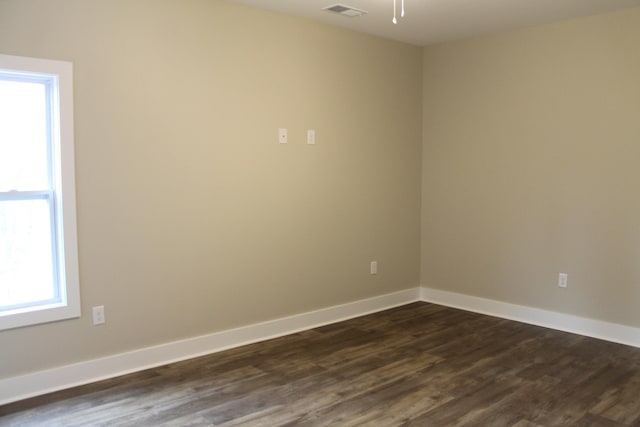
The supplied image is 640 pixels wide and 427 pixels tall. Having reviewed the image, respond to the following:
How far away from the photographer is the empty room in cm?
293

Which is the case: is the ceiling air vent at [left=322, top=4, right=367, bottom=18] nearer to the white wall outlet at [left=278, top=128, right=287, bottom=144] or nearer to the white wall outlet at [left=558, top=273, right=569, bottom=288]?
the white wall outlet at [left=278, top=128, right=287, bottom=144]

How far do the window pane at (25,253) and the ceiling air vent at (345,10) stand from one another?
228 cm

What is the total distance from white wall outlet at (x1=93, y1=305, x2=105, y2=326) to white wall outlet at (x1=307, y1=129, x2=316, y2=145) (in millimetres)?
1964

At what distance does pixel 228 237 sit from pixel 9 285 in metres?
1.37

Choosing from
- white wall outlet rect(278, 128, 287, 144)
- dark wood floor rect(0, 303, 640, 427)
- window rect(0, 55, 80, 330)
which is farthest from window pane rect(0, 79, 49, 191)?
white wall outlet rect(278, 128, 287, 144)

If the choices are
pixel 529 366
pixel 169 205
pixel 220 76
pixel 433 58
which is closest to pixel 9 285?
pixel 169 205

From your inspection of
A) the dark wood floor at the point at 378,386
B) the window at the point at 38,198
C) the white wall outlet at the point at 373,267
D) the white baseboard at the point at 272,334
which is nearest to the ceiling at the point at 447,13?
the window at the point at 38,198

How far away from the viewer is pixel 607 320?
398 centimetres

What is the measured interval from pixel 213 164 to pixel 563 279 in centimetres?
289

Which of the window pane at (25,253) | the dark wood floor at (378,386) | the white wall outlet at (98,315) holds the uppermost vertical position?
the window pane at (25,253)

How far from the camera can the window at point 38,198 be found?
9.55 feet

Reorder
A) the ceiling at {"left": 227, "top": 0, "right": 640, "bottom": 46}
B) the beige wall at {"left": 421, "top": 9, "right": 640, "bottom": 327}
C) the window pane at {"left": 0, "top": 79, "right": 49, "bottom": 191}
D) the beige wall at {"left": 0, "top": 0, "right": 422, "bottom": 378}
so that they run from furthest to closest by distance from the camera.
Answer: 1. the beige wall at {"left": 421, "top": 9, "right": 640, "bottom": 327}
2. the ceiling at {"left": 227, "top": 0, "right": 640, "bottom": 46}
3. the beige wall at {"left": 0, "top": 0, "right": 422, "bottom": 378}
4. the window pane at {"left": 0, "top": 79, "right": 49, "bottom": 191}

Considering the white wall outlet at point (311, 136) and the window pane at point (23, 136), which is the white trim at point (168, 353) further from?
the white wall outlet at point (311, 136)

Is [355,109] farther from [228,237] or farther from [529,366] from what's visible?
[529,366]
